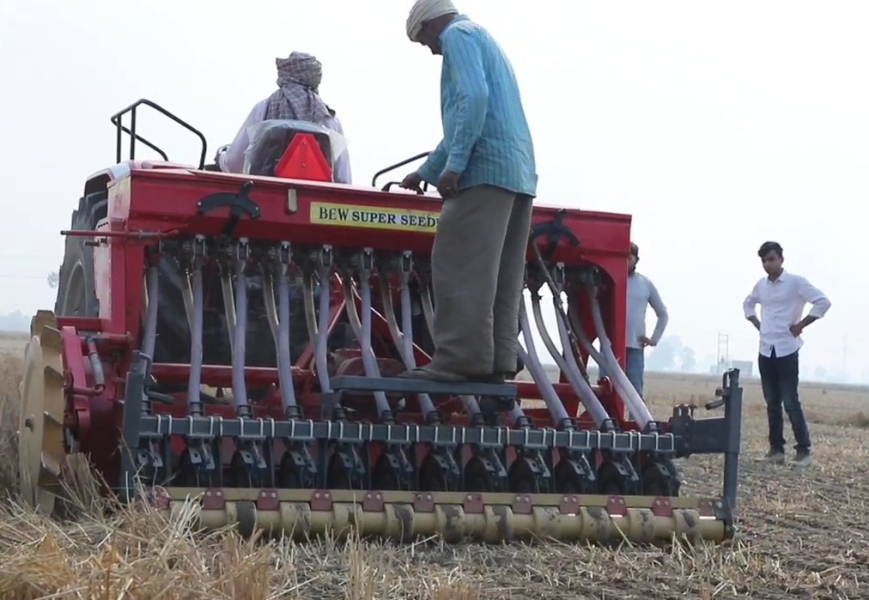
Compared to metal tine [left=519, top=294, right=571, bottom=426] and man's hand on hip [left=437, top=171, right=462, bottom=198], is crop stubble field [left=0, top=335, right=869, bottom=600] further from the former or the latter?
man's hand on hip [left=437, top=171, right=462, bottom=198]

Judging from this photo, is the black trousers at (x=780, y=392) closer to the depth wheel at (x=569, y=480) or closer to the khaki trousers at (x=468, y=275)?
the depth wheel at (x=569, y=480)

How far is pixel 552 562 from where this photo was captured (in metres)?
4.83

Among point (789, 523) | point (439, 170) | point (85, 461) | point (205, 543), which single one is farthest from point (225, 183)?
point (789, 523)

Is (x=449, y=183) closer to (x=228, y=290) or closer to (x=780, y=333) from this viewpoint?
(x=228, y=290)

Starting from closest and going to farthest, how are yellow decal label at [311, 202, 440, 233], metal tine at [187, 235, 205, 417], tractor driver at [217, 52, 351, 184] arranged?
metal tine at [187, 235, 205, 417]
yellow decal label at [311, 202, 440, 233]
tractor driver at [217, 52, 351, 184]

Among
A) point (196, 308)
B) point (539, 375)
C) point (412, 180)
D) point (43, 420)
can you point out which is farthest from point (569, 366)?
point (43, 420)

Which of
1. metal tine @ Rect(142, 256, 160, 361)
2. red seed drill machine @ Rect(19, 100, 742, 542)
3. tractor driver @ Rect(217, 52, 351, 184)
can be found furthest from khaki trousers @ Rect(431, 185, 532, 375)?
tractor driver @ Rect(217, 52, 351, 184)

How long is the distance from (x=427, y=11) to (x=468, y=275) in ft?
3.71

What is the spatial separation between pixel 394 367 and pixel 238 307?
903mm

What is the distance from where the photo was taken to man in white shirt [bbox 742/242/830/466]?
33.7 feet

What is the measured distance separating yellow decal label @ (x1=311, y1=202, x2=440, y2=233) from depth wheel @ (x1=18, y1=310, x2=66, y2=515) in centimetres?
124

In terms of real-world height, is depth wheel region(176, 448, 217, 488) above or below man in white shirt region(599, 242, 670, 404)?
below

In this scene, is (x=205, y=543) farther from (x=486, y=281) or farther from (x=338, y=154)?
(x=338, y=154)

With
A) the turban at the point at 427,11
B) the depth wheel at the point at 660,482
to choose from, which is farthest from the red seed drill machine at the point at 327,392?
the turban at the point at 427,11
